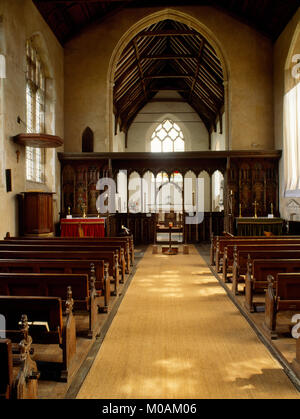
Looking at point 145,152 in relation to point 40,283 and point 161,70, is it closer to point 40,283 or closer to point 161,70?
point 161,70

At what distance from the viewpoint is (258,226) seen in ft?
40.0

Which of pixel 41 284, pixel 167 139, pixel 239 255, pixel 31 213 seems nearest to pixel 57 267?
pixel 41 284

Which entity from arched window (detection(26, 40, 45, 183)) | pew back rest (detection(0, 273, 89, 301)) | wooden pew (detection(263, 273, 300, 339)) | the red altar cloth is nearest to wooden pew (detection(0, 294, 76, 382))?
pew back rest (detection(0, 273, 89, 301))

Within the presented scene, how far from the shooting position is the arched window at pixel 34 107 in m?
11.1

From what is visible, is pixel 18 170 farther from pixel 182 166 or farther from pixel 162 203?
pixel 162 203

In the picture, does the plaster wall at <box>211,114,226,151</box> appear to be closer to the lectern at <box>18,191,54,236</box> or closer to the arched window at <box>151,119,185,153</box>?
the arched window at <box>151,119,185,153</box>

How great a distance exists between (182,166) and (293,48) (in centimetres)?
498

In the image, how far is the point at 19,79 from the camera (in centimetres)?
958

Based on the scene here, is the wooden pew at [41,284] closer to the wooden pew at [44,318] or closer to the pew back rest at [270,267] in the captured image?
the wooden pew at [44,318]

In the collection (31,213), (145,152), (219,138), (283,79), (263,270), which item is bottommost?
(263,270)

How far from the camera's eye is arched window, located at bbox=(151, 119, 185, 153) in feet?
75.8

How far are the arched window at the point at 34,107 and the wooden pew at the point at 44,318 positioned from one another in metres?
8.28

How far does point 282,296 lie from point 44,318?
246 cm

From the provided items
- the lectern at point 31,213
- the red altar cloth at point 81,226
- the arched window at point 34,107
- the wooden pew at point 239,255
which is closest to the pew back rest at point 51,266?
the wooden pew at point 239,255
